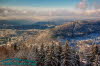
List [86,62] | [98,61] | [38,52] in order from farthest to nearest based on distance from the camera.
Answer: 1. [86,62]
2. [38,52]
3. [98,61]

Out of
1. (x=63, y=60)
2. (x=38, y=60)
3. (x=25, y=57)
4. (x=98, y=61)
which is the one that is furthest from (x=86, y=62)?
(x=25, y=57)

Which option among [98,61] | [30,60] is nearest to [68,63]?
[98,61]

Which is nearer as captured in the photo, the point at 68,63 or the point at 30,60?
the point at 68,63

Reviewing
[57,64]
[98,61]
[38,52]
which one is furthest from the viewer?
[38,52]

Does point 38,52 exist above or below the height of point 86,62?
above

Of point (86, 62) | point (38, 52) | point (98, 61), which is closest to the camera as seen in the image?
point (98, 61)

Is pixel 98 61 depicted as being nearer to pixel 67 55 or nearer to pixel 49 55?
pixel 67 55

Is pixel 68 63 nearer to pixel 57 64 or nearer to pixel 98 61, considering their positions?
pixel 57 64

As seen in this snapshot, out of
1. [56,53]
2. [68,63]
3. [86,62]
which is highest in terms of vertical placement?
[56,53]

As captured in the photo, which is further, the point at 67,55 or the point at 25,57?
the point at 25,57
